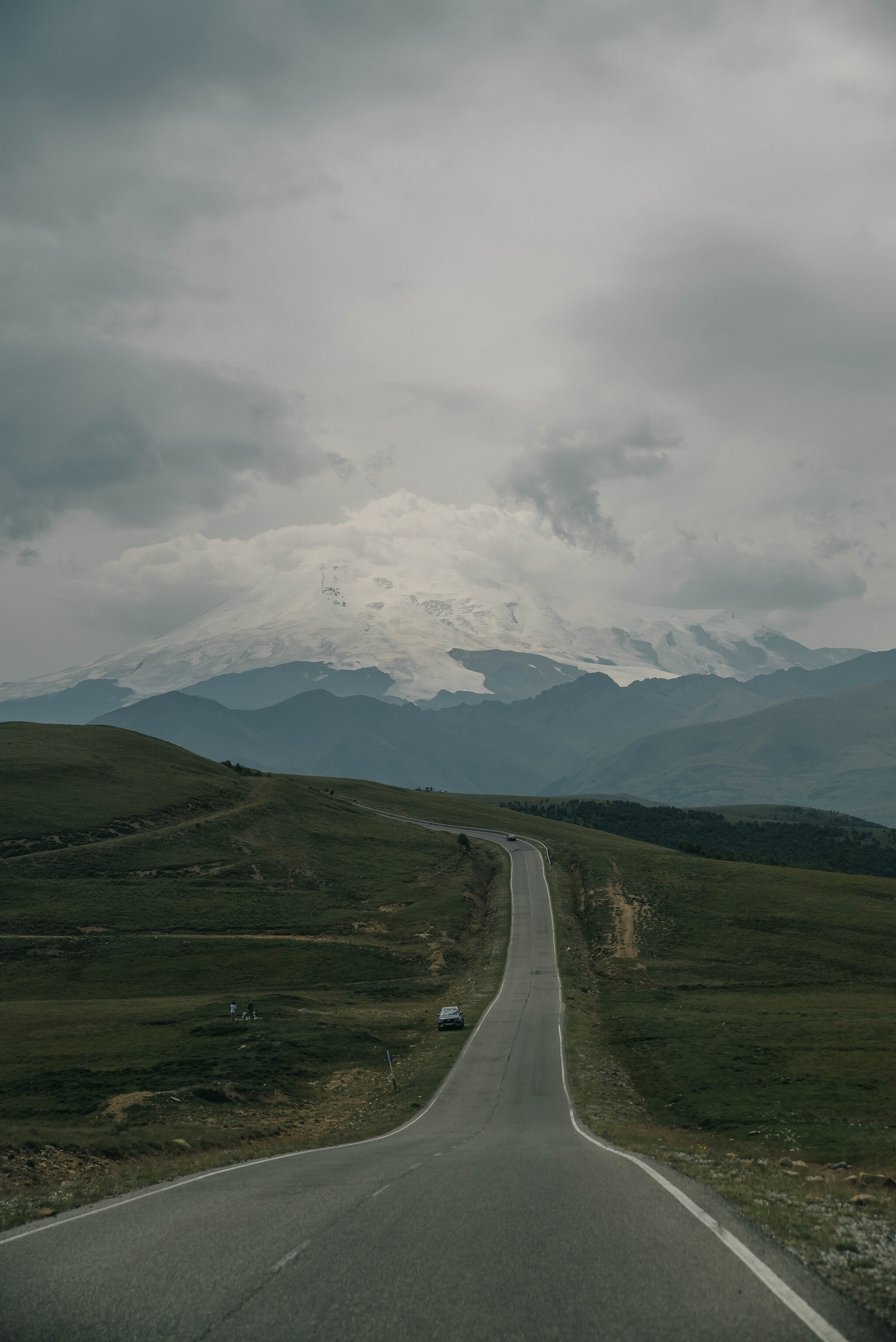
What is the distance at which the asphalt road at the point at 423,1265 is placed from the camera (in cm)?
850

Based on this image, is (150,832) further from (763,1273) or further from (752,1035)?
(763,1273)

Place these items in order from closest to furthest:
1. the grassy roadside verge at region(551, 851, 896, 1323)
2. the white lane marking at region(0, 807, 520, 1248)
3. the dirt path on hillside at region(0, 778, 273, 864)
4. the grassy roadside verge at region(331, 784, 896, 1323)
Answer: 1. the grassy roadside verge at region(551, 851, 896, 1323)
2. the white lane marking at region(0, 807, 520, 1248)
3. the grassy roadside verge at region(331, 784, 896, 1323)
4. the dirt path on hillside at region(0, 778, 273, 864)

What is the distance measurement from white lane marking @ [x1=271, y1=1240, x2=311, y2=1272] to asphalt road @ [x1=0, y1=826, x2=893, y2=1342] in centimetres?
5

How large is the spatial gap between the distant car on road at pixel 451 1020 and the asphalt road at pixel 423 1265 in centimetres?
3709

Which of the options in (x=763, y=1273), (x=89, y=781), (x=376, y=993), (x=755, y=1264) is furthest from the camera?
(x=89, y=781)

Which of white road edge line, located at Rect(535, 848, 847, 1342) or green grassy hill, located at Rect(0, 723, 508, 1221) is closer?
white road edge line, located at Rect(535, 848, 847, 1342)

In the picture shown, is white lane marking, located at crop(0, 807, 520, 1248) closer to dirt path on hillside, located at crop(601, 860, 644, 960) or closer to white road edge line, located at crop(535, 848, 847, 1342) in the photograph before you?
white road edge line, located at crop(535, 848, 847, 1342)

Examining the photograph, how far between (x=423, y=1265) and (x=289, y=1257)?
73.7 inches

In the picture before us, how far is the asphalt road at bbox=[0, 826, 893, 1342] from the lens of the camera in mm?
8500

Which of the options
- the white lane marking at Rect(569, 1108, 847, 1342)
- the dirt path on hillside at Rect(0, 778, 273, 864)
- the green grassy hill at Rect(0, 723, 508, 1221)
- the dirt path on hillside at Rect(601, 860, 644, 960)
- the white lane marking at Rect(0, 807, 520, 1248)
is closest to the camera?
the white lane marking at Rect(569, 1108, 847, 1342)

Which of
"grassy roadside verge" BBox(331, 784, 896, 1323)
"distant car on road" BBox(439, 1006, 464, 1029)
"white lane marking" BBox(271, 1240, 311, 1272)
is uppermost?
"white lane marking" BBox(271, 1240, 311, 1272)

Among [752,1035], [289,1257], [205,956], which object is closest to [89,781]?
[205,956]

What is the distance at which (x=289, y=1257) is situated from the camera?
10672 mm

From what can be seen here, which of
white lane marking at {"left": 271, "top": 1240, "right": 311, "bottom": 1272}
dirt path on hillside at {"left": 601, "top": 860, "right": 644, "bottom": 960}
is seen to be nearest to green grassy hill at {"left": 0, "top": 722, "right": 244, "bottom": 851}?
dirt path on hillside at {"left": 601, "top": 860, "right": 644, "bottom": 960}
